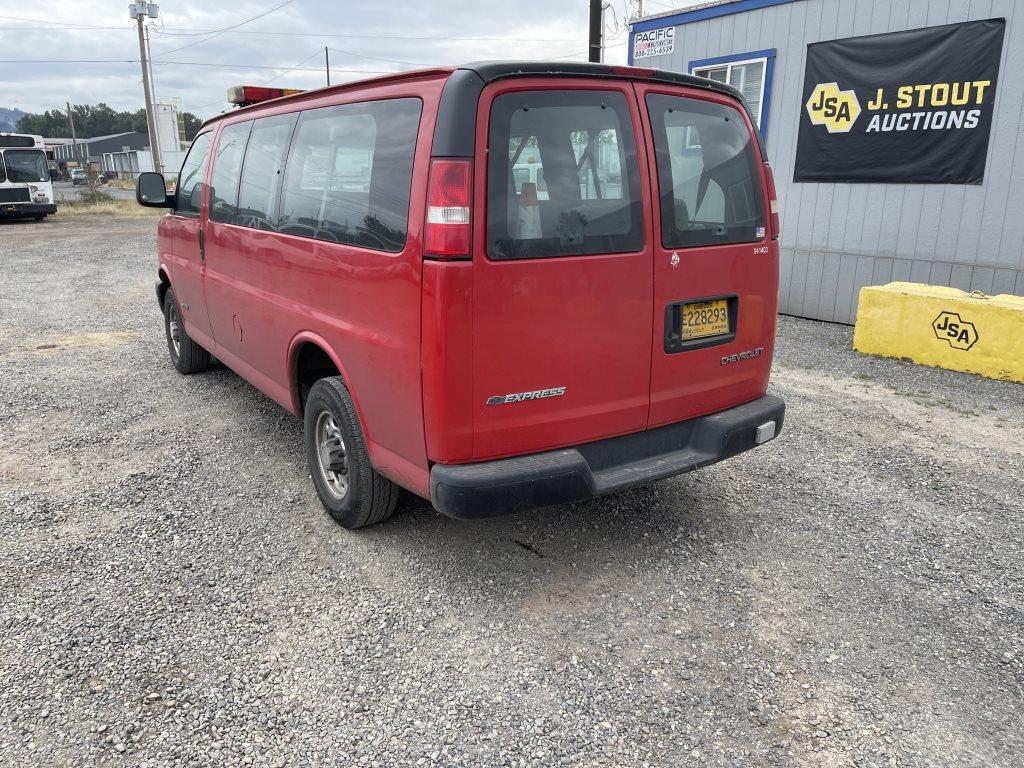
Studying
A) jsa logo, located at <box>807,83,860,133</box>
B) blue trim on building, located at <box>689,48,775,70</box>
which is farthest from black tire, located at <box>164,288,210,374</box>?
blue trim on building, located at <box>689,48,775,70</box>

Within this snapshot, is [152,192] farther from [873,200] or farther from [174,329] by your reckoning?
[873,200]

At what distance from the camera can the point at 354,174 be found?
3.34m

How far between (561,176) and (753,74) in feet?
25.0

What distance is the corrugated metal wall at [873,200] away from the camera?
7305mm

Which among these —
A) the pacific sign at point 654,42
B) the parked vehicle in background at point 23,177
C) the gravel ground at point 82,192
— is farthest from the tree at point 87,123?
the pacific sign at point 654,42

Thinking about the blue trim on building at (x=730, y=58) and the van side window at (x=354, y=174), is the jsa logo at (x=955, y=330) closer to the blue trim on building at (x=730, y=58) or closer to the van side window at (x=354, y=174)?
the blue trim on building at (x=730, y=58)

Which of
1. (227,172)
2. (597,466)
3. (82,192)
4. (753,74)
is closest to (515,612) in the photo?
(597,466)

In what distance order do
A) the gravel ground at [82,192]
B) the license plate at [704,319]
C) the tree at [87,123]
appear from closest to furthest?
1. the license plate at [704,319]
2. the gravel ground at [82,192]
3. the tree at [87,123]

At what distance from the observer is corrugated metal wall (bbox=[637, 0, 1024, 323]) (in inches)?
288

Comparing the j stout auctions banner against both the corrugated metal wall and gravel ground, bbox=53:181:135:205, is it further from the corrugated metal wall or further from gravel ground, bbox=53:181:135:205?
gravel ground, bbox=53:181:135:205

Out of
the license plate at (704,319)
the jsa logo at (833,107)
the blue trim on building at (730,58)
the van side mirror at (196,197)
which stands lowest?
the license plate at (704,319)

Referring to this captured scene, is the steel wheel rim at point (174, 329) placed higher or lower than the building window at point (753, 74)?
lower

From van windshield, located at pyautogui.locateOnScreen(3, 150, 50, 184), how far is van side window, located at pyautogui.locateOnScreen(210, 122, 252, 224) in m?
21.6

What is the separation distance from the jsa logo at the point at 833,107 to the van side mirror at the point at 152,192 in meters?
7.02
